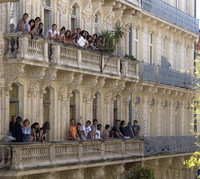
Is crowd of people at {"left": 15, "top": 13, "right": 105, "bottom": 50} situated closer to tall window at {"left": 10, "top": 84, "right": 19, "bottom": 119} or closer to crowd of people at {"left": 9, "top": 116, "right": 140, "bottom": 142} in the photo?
tall window at {"left": 10, "top": 84, "right": 19, "bottom": 119}

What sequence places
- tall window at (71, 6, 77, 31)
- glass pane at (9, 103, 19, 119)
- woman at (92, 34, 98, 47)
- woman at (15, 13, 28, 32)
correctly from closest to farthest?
woman at (15, 13, 28, 32), glass pane at (9, 103, 19, 119), woman at (92, 34, 98, 47), tall window at (71, 6, 77, 31)

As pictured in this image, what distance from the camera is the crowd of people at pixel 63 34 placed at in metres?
34.5

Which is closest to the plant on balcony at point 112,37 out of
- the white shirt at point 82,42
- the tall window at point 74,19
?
the tall window at point 74,19

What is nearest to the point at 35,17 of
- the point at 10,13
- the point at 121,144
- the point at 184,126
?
the point at 10,13

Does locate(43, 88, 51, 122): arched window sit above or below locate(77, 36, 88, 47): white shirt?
below

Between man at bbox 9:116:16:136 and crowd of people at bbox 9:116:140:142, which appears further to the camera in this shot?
crowd of people at bbox 9:116:140:142

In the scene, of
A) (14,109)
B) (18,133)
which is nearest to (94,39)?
(14,109)

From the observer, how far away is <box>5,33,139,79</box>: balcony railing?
1329 inches

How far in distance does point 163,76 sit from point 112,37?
9.47 m

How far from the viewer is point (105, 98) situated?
Answer: 147 feet

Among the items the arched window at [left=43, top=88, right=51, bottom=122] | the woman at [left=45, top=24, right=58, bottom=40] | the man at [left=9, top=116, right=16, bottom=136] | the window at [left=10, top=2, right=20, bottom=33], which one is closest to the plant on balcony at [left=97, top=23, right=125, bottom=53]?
the arched window at [left=43, top=88, right=51, bottom=122]

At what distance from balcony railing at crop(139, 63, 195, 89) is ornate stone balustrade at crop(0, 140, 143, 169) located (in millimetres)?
5306

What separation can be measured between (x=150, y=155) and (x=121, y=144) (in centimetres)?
513

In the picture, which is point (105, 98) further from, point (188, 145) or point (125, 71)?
point (188, 145)
